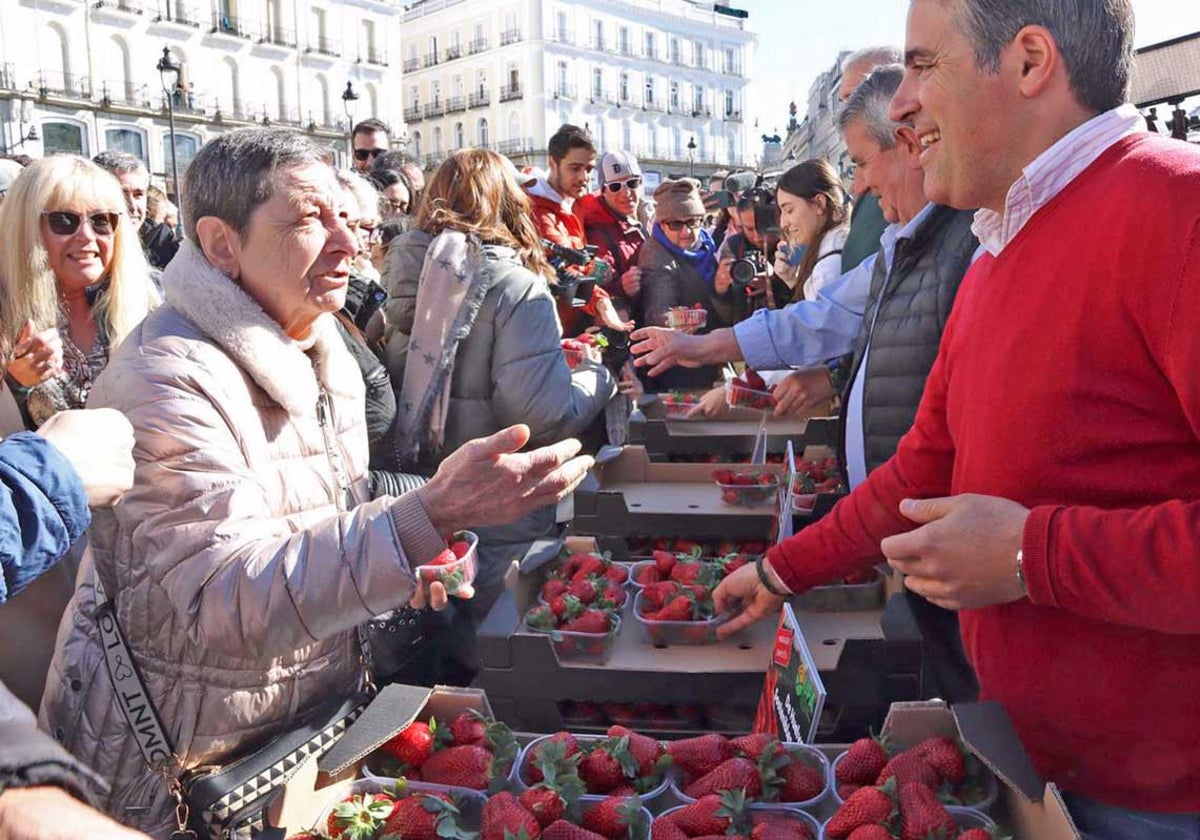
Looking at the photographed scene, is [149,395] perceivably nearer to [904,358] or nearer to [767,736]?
[767,736]

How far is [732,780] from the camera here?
5.11 feet

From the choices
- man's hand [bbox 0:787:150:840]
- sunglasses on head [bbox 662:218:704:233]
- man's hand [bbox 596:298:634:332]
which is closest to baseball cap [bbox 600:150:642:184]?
sunglasses on head [bbox 662:218:704:233]

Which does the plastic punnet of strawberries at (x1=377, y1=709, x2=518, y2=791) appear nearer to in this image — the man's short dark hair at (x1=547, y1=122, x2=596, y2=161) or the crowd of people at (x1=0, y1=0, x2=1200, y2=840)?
the crowd of people at (x1=0, y1=0, x2=1200, y2=840)

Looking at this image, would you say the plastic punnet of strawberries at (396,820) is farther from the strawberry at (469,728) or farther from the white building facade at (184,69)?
the white building facade at (184,69)

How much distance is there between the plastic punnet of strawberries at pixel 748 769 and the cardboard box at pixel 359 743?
14.8 inches

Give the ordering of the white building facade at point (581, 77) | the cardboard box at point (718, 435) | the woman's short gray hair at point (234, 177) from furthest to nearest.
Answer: the white building facade at point (581, 77), the cardboard box at point (718, 435), the woman's short gray hair at point (234, 177)

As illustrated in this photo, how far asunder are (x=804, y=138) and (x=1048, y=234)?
273 feet

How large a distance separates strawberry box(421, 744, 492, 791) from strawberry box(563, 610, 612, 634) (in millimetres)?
548

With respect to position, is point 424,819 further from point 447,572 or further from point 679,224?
point 679,224

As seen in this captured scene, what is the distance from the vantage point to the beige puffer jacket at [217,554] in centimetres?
157

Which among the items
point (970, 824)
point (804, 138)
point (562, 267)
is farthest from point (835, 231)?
point (804, 138)

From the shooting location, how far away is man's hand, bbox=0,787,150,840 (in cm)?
71

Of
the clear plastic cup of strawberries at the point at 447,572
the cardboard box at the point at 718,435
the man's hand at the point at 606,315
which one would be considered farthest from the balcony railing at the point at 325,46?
the clear plastic cup of strawberries at the point at 447,572

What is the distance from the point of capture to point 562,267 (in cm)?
→ 468
